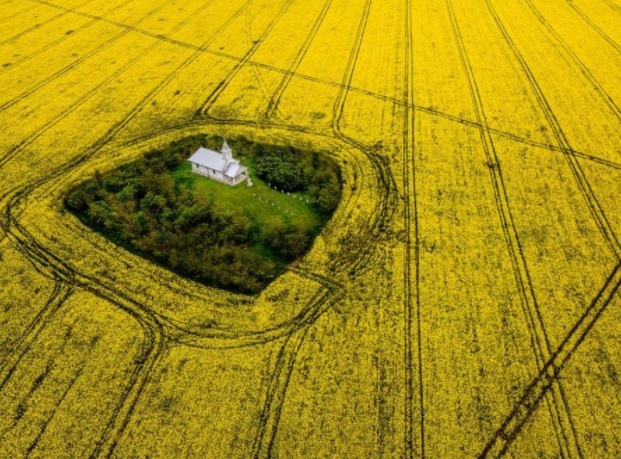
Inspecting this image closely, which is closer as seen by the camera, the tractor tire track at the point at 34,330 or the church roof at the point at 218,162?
the tractor tire track at the point at 34,330

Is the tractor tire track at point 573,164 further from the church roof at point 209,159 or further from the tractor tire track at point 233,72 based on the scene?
the tractor tire track at point 233,72

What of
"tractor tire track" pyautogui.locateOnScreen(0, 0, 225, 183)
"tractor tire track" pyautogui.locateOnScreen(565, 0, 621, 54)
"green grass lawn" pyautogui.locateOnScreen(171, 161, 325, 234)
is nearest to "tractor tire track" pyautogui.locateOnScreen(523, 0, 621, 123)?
"tractor tire track" pyautogui.locateOnScreen(565, 0, 621, 54)

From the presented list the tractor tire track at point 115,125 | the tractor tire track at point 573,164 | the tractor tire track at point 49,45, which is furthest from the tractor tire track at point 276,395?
the tractor tire track at point 49,45

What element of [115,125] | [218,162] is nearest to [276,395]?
[218,162]

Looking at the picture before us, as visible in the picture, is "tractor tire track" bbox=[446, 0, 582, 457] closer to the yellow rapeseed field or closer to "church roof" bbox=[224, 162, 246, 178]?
the yellow rapeseed field

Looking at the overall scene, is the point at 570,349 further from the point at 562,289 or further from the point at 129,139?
the point at 129,139

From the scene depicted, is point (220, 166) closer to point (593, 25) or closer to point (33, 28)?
point (33, 28)
